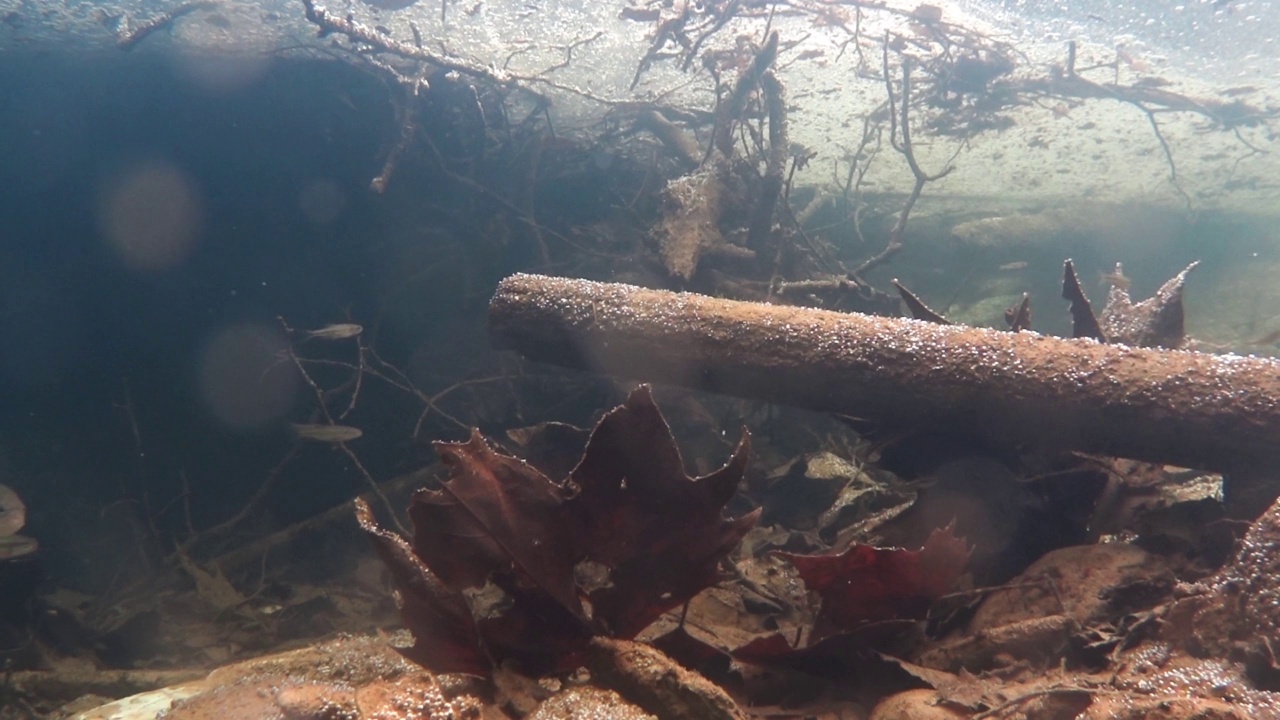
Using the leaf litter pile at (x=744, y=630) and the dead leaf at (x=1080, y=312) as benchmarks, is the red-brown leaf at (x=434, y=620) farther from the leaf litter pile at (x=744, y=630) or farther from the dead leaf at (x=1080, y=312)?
the dead leaf at (x=1080, y=312)

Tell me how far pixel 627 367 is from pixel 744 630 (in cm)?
126

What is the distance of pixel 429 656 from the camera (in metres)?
1.64

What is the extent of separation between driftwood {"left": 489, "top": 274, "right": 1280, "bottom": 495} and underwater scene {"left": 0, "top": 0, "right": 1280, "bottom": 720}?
18mm

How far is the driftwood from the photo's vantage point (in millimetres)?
2311

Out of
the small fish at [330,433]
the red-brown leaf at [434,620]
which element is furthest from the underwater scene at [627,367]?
the small fish at [330,433]

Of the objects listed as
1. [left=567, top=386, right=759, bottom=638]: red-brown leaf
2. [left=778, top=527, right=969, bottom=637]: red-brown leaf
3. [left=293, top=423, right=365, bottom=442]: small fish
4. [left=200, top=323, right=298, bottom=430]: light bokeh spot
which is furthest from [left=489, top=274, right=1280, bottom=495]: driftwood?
[left=200, top=323, right=298, bottom=430]: light bokeh spot

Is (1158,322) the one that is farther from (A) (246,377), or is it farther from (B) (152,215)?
(B) (152,215)

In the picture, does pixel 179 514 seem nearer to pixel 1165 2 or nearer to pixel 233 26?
pixel 233 26

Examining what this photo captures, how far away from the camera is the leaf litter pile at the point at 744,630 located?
161 cm

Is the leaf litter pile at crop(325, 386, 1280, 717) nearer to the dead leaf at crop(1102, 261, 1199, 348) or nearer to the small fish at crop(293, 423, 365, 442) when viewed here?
the dead leaf at crop(1102, 261, 1199, 348)

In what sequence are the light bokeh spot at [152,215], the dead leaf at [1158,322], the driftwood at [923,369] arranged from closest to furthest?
the driftwood at [923,369]
the dead leaf at [1158,322]
the light bokeh spot at [152,215]

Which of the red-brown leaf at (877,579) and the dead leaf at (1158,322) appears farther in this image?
the dead leaf at (1158,322)

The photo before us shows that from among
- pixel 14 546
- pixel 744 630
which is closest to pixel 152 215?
pixel 14 546

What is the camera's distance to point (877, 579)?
76.4 inches
